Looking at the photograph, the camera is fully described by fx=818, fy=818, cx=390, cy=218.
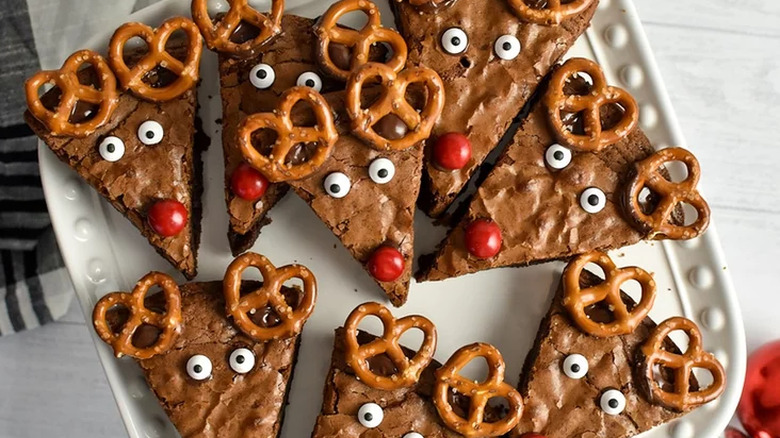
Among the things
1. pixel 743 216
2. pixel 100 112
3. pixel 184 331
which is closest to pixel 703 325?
pixel 743 216

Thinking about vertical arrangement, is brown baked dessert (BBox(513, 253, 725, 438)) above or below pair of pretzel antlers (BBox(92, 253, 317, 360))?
below

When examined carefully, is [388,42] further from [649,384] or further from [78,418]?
[78,418]

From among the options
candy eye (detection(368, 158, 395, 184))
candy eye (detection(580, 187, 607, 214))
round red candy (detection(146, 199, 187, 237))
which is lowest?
candy eye (detection(580, 187, 607, 214))

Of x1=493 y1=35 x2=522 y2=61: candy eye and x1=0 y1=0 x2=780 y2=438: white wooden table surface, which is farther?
x1=0 y1=0 x2=780 y2=438: white wooden table surface

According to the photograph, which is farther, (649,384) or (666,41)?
(666,41)

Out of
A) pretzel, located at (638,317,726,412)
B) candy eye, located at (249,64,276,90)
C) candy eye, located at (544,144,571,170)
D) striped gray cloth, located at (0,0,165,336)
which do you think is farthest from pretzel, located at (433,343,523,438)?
striped gray cloth, located at (0,0,165,336)

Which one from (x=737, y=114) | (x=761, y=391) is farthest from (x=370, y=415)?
(x=737, y=114)

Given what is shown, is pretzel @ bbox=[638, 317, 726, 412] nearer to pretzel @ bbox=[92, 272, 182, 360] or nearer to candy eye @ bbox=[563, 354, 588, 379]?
candy eye @ bbox=[563, 354, 588, 379]

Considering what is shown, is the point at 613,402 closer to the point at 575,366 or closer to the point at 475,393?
the point at 575,366
